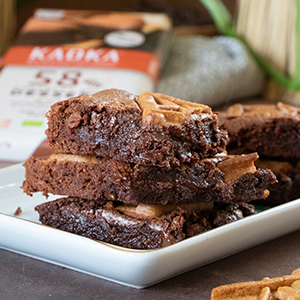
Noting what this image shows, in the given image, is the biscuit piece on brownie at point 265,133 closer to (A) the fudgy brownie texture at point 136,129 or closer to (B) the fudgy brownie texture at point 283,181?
(B) the fudgy brownie texture at point 283,181

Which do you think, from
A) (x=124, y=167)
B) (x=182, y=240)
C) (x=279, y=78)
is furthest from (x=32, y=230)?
(x=279, y=78)

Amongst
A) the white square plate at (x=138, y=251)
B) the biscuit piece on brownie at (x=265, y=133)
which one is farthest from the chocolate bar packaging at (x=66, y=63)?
the white square plate at (x=138, y=251)

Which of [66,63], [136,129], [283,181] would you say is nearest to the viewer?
[136,129]

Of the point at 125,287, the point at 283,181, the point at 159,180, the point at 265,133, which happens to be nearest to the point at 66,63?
the point at 265,133

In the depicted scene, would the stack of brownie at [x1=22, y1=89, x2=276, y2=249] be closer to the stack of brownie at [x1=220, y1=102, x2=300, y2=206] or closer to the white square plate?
the white square plate

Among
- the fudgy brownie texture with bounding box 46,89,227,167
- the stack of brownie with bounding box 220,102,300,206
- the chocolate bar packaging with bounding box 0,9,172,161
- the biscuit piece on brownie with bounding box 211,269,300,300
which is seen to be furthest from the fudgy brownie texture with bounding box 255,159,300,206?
the chocolate bar packaging with bounding box 0,9,172,161

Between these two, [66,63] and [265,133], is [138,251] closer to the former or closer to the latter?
[265,133]
